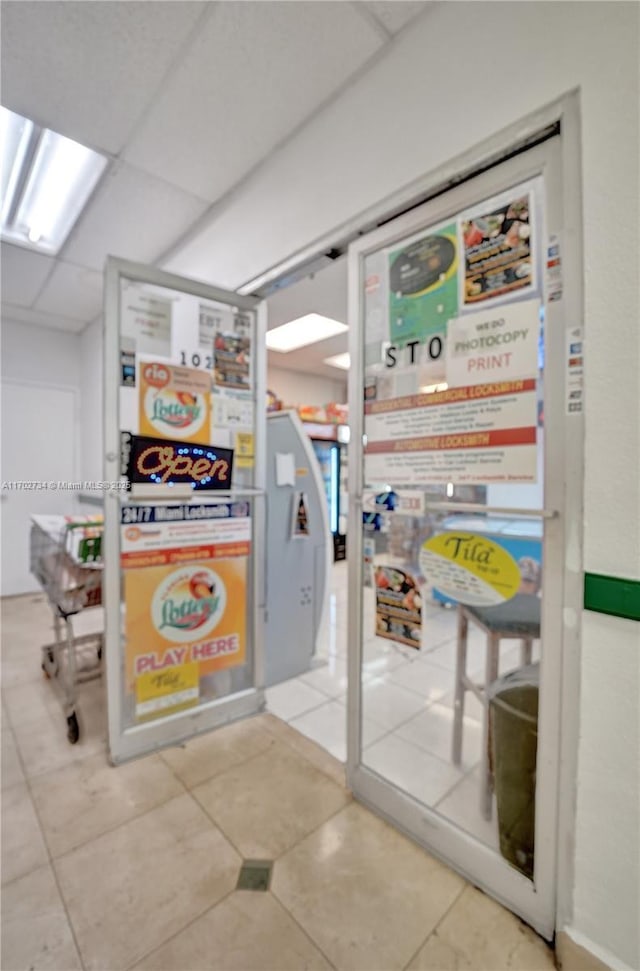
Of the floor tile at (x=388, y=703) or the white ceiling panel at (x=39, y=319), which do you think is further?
the white ceiling panel at (x=39, y=319)

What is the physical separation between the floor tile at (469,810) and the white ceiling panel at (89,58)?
294 cm

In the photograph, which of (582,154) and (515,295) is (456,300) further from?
(582,154)

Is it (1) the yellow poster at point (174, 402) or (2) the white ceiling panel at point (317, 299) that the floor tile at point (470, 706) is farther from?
(2) the white ceiling panel at point (317, 299)

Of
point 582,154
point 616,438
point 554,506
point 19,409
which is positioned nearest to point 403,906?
point 554,506

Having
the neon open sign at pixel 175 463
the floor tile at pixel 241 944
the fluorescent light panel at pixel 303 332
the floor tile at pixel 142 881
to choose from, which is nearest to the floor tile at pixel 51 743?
the floor tile at pixel 142 881

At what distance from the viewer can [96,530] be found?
2.17 metres

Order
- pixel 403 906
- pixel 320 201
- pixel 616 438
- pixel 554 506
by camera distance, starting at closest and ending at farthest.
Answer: pixel 616 438 → pixel 554 506 → pixel 403 906 → pixel 320 201

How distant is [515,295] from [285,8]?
48.6 inches

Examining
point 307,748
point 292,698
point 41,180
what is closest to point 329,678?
point 292,698

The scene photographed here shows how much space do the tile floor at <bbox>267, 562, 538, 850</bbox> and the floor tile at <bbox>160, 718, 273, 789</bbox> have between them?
232 millimetres

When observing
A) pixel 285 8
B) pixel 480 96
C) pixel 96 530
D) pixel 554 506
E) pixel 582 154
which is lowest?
pixel 96 530

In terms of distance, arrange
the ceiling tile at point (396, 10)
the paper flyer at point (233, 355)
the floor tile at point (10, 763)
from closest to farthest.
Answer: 1. the ceiling tile at point (396, 10)
2. the floor tile at point (10, 763)
3. the paper flyer at point (233, 355)

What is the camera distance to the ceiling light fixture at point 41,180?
6.61 feet

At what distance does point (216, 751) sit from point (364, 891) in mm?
952
